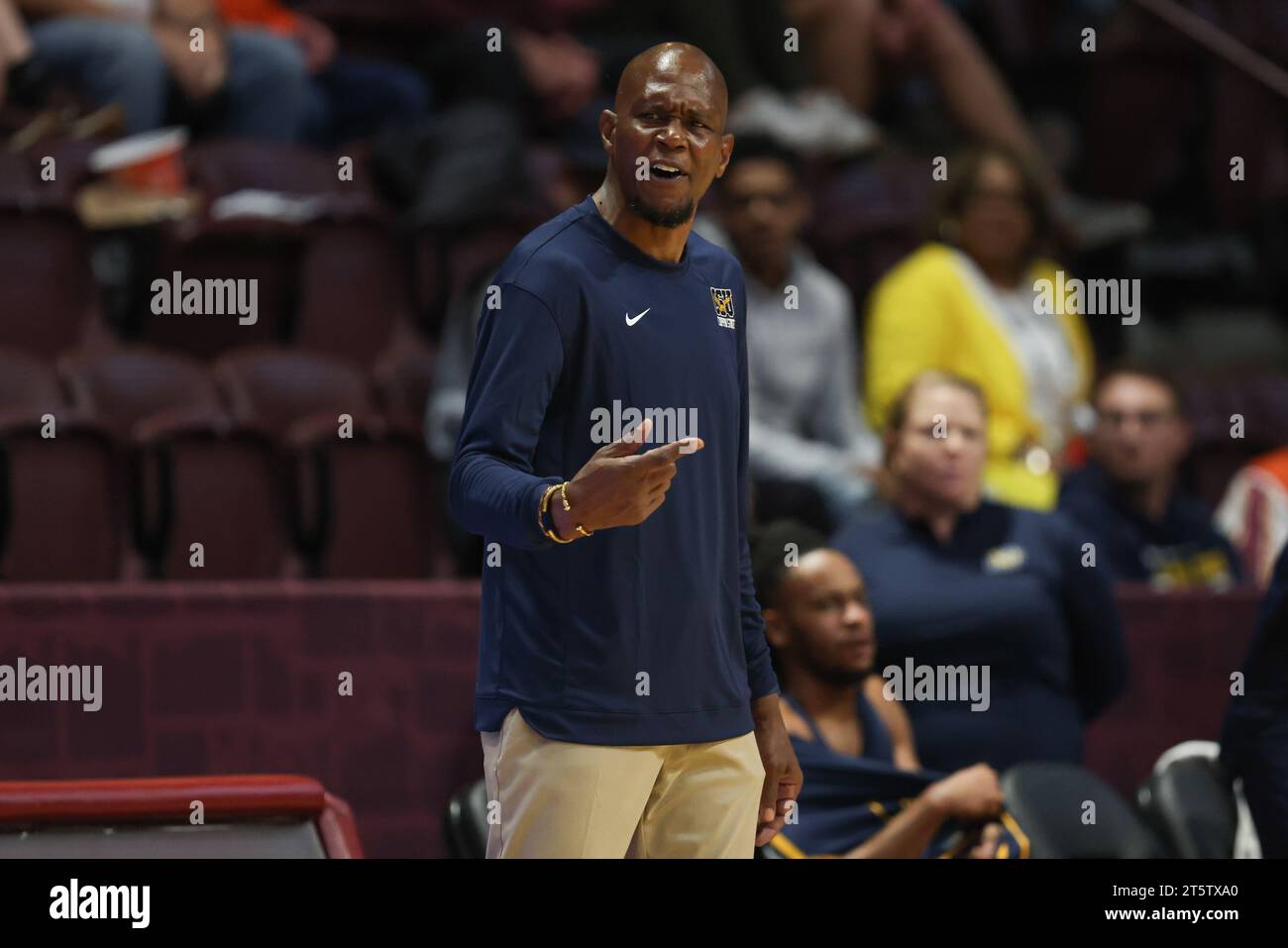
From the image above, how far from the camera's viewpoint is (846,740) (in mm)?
3199

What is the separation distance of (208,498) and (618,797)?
2.19m

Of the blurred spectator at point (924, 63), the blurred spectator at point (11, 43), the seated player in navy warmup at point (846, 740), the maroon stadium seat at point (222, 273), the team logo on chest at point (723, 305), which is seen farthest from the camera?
→ the blurred spectator at point (924, 63)

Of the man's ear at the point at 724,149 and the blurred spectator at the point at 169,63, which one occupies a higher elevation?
the blurred spectator at the point at 169,63

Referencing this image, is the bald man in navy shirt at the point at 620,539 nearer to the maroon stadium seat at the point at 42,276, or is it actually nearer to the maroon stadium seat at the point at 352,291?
the maroon stadium seat at the point at 42,276

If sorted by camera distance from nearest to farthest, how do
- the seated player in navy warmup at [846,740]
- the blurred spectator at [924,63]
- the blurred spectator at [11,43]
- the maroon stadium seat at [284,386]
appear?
1. the seated player in navy warmup at [846,740]
2. the maroon stadium seat at [284,386]
3. the blurred spectator at [11,43]
4. the blurred spectator at [924,63]

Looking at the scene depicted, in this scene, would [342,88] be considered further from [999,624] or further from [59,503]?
[999,624]

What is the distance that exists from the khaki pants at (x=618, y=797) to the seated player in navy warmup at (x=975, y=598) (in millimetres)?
1628

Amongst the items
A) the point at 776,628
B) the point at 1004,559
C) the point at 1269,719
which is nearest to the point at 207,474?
the point at 776,628

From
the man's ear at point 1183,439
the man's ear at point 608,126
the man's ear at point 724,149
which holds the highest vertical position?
the man's ear at point 608,126

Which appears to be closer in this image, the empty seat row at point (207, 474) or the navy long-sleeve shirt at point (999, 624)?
the navy long-sleeve shirt at point (999, 624)

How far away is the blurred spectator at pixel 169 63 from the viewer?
4.91 metres

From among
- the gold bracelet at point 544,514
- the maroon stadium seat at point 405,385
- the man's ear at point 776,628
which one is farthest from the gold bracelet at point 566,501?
the maroon stadium seat at point 405,385

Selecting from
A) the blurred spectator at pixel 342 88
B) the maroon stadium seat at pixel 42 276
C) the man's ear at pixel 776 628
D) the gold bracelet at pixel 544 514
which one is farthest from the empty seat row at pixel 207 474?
the gold bracelet at pixel 544 514
